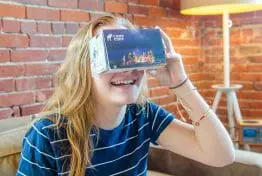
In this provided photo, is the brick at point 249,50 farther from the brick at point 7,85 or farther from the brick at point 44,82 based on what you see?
the brick at point 7,85

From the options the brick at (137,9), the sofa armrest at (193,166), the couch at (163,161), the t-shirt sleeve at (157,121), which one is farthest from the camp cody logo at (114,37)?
the brick at (137,9)

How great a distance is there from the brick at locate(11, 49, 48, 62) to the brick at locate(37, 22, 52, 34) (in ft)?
0.28

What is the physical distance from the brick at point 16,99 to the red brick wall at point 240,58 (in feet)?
4.91

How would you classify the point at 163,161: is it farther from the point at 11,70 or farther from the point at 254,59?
the point at 254,59

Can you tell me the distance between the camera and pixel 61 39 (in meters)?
1.69

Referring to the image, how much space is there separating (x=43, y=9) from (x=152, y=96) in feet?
3.01

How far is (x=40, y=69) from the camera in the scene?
159 cm

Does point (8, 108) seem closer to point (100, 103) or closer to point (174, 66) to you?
point (100, 103)

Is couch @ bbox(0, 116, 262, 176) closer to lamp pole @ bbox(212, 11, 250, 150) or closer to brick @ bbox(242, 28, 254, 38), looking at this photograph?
lamp pole @ bbox(212, 11, 250, 150)

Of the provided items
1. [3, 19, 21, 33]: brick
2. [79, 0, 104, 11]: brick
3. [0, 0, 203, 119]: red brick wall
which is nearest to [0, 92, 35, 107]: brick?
[0, 0, 203, 119]: red brick wall

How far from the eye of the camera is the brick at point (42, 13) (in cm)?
153

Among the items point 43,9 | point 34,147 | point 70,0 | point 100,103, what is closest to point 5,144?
point 34,147

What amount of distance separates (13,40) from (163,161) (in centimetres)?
77

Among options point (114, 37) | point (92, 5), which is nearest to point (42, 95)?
point (92, 5)
